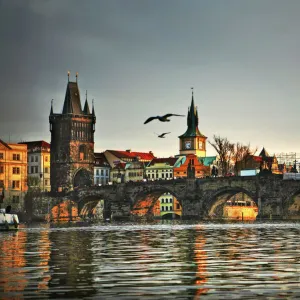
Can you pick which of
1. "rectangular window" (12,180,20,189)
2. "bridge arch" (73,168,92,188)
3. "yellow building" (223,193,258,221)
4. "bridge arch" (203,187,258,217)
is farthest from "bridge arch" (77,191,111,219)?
"bridge arch" (203,187,258,217)

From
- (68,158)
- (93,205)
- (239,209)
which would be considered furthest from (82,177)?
(239,209)

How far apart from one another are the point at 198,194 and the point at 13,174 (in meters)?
33.3

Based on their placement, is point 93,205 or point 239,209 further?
point 239,209

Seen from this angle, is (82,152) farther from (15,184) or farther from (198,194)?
(198,194)

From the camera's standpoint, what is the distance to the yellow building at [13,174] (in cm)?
15462

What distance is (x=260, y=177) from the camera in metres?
144

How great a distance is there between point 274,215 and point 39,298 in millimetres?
120559

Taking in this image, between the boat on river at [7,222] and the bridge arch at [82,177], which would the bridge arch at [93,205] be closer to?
the bridge arch at [82,177]

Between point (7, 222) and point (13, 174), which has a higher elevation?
point (13, 174)

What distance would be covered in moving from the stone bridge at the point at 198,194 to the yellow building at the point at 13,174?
17.9 meters

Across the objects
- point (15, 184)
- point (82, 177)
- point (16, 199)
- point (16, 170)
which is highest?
point (82, 177)

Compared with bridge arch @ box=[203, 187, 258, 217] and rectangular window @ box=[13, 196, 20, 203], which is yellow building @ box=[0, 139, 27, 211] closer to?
rectangular window @ box=[13, 196, 20, 203]

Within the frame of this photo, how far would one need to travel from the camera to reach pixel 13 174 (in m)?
157

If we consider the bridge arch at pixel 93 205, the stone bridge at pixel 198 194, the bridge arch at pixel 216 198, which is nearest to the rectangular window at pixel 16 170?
the stone bridge at pixel 198 194
